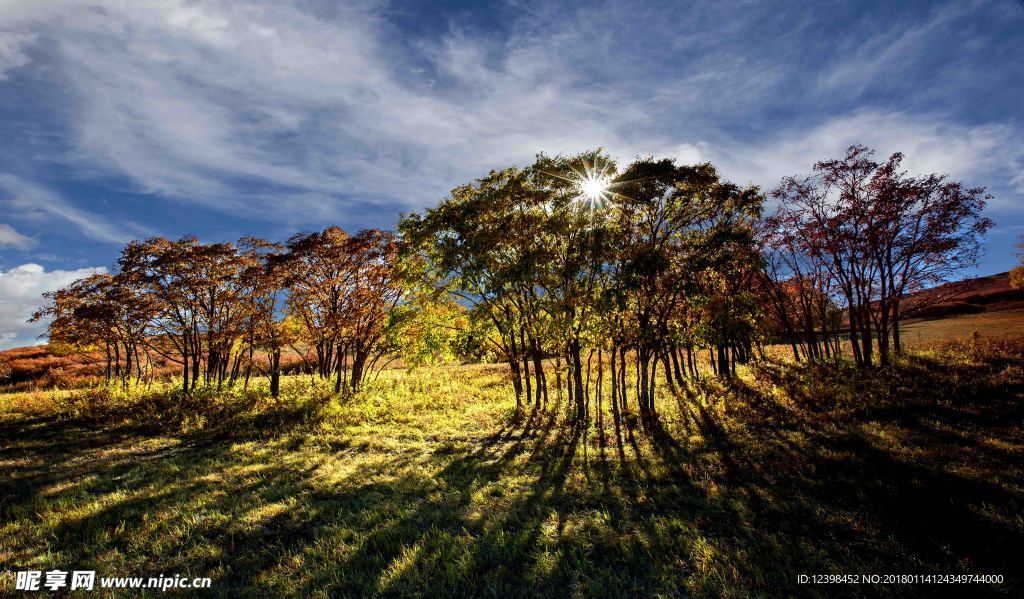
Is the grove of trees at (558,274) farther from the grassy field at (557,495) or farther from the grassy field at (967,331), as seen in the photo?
the grassy field at (967,331)

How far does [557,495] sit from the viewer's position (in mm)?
9070

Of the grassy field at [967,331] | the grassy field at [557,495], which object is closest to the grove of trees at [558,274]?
the grassy field at [557,495]

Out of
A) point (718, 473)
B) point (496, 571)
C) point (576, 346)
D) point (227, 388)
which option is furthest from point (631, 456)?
point (227, 388)

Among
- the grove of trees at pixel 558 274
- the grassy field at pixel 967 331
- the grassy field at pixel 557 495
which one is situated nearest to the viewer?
the grassy field at pixel 557 495

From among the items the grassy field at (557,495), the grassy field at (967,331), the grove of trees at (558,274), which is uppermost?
the grove of trees at (558,274)

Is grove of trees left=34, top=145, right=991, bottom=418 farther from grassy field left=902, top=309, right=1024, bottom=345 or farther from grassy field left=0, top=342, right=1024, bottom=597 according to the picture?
grassy field left=902, top=309, right=1024, bottom=345

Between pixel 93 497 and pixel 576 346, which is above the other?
pixel 576 346

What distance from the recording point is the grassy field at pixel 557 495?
5.83 metres

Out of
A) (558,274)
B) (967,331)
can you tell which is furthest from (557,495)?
(967,331)

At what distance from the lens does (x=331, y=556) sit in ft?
21.0

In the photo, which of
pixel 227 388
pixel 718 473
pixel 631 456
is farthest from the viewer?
pixel 227 388

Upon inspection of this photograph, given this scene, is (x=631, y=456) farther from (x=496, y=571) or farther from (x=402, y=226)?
(x=402, y=226)

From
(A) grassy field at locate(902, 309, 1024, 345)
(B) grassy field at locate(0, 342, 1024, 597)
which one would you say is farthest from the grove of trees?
(A) grassy field at locate(902, 309, 1024, 345)

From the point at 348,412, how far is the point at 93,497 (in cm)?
946
